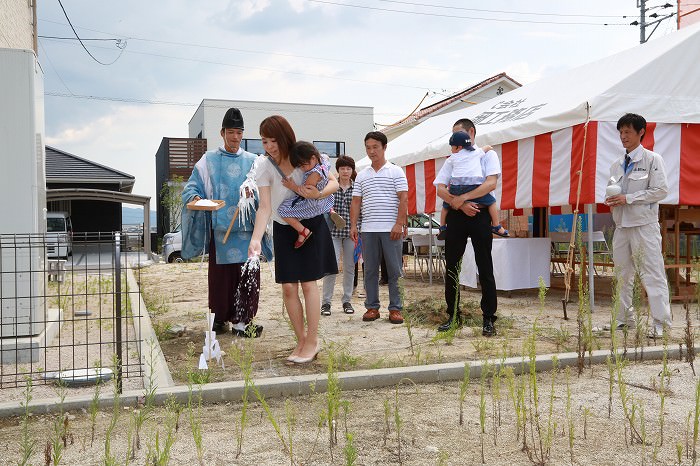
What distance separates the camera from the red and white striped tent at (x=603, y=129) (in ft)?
21.4

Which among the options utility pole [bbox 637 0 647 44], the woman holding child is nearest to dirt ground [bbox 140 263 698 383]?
the woman holding child

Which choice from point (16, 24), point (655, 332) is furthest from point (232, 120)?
point (655, 332)

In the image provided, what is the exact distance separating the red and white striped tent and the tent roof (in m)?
0.01

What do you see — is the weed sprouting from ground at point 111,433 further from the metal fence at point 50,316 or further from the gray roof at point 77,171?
the gray roof at point 77,171

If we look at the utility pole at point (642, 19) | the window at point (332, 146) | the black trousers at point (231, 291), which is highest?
the utility pole at point (642, 19)

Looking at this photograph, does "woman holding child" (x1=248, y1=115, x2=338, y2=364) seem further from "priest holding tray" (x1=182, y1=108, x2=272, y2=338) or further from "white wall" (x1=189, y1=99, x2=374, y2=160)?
"white wall" (x1=189, y1=99, x2=374, y2=160)

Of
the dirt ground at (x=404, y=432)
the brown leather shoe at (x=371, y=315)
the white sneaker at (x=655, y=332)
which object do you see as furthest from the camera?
the brown leather shoe at (x=371, y=315)

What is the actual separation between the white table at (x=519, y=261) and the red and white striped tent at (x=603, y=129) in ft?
1.77

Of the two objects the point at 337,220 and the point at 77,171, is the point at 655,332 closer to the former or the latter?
the point at 337,220

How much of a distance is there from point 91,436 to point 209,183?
275cm

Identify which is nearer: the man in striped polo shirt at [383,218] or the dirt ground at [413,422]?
the dirt ground at [413,422]

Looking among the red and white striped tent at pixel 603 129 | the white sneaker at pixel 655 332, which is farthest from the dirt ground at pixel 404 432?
the red and white striped tent at pixel 603 129

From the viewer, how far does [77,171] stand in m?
20.9

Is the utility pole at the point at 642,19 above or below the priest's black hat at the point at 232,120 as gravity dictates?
above
